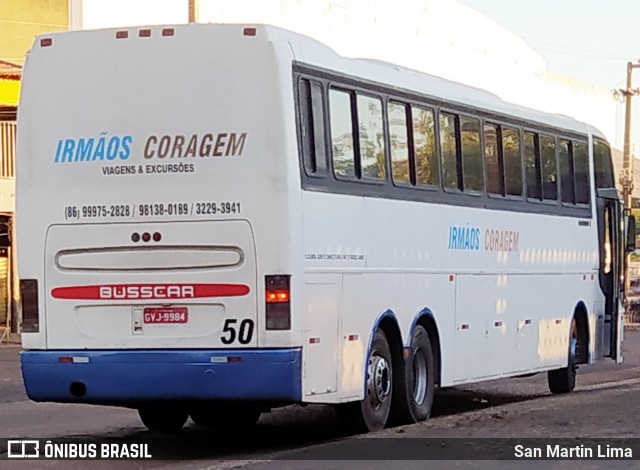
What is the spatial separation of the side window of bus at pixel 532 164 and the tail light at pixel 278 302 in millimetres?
7047

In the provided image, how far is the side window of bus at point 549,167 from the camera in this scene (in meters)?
19.5

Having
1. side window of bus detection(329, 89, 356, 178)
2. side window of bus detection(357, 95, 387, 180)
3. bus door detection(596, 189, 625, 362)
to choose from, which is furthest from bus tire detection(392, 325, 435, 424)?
bus door detection(596, 189, 625, 362)

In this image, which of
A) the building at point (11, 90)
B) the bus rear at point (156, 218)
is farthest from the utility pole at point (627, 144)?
the bus rear at point (156, 218)

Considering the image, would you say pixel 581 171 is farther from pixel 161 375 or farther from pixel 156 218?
pixel 161 375

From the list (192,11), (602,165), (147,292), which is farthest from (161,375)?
(192,11)

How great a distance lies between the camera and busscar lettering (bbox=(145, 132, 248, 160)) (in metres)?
12.7

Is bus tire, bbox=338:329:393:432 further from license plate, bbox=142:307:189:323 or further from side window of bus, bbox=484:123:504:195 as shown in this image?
side window of bus, bbox=484:123:504:195

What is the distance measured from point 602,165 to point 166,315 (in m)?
11.1

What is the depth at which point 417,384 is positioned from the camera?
15688 millimetres

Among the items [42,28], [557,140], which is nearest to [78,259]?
[557,140]

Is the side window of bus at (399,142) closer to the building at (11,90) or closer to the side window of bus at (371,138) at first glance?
the side window of bus at (371,138)

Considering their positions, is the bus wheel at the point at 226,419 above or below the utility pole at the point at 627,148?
below

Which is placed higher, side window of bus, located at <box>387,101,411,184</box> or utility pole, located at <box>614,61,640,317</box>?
utility pole, located at <box>614,61,640,317</box>

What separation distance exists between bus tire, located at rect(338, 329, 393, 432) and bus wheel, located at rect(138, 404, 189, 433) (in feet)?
5.49
